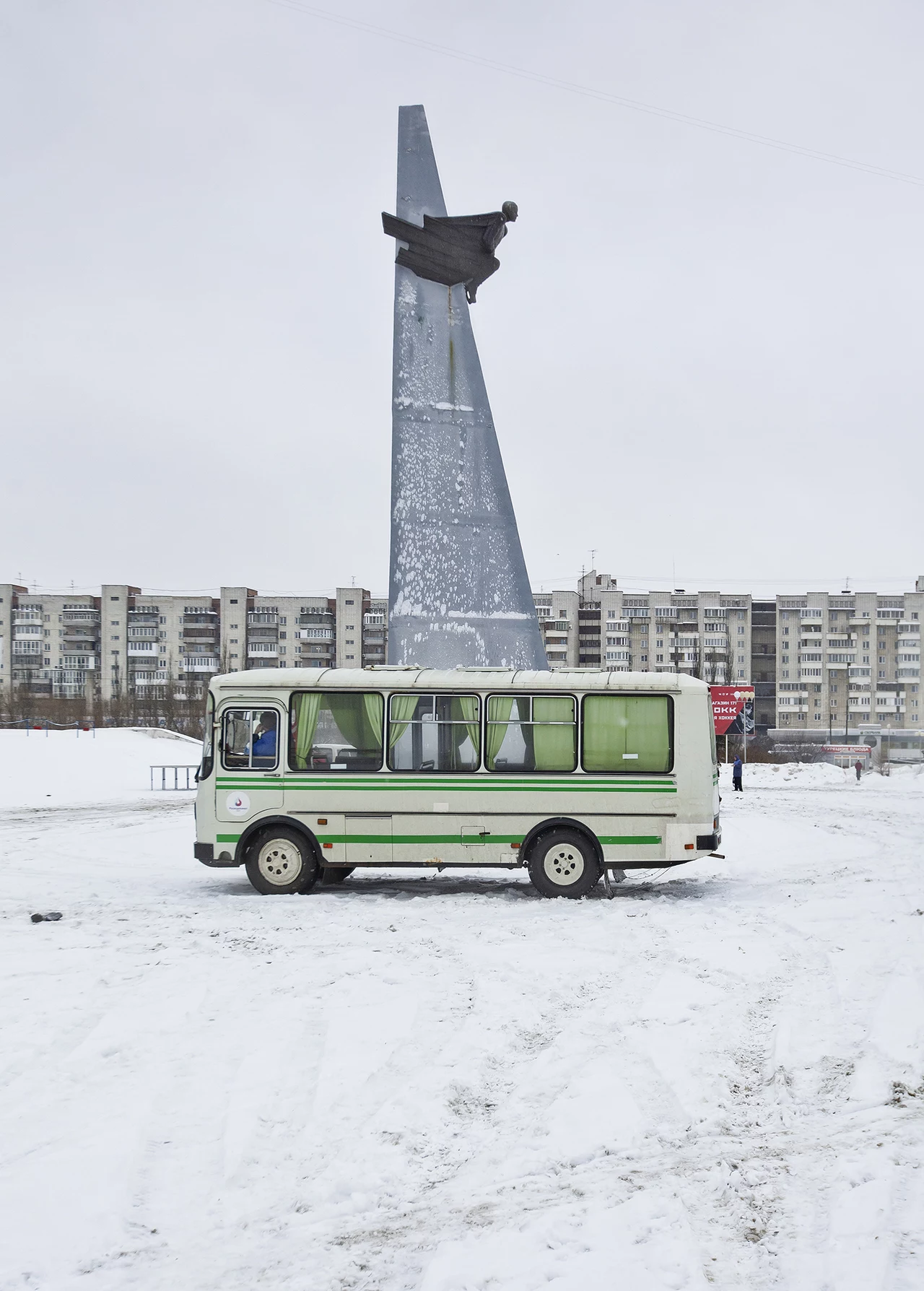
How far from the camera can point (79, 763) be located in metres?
36.3

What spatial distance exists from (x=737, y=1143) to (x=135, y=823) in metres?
18.6

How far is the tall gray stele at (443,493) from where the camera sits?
707 inches

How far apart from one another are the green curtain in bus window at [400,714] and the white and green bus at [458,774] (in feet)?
0.05

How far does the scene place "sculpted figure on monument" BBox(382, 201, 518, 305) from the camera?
1850cm

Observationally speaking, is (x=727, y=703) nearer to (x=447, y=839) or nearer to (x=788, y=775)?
(x=788, y=775)

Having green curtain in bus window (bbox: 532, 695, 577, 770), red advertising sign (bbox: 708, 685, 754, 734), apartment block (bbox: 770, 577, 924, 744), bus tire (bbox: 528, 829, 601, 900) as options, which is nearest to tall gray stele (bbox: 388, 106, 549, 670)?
green curtain in bus window (bbox: 532, 695, 577, 770)

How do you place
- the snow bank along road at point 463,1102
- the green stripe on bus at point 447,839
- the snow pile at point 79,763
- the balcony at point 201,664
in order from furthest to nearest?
the balcony at point 201,664 < the snow pile at point 79,763 < the green stripe on bus at point 447,839 < the snow bank along road at point 463,1102

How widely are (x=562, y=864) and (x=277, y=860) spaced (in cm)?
337

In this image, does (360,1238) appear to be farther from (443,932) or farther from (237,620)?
(237,620)

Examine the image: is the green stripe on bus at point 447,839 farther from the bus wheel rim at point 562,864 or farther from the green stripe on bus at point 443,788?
the green stripe on bus at point 443,788

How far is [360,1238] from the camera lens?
402cm

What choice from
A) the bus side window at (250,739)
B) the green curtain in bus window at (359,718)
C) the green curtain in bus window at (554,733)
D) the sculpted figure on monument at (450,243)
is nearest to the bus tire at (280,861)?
the bus side window at (250,739)

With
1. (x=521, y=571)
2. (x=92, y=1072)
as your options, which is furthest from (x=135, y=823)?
(x=92, y=1072)

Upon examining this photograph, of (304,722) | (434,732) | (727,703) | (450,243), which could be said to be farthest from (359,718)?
(727,703)
